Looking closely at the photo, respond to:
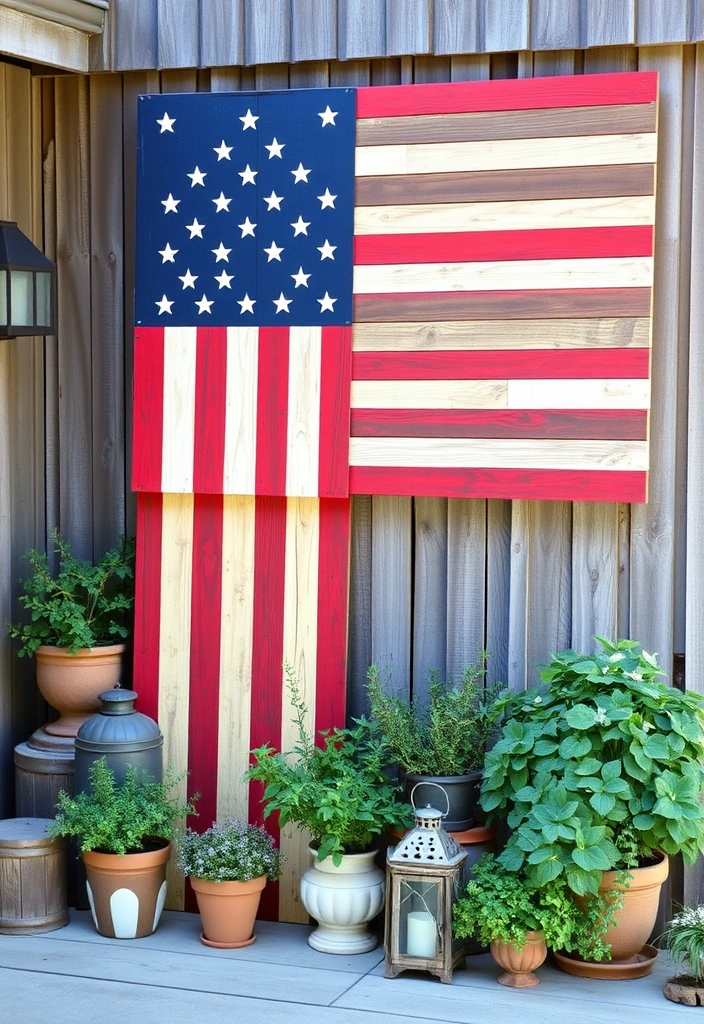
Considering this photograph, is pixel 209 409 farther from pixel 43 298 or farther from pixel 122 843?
pixel 122 843

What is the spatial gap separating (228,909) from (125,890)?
1.22ft

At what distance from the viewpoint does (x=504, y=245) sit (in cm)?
452

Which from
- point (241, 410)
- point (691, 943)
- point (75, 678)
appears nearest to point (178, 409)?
point (241, 410)

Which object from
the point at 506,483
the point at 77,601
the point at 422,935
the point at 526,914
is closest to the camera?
the point at 526,914

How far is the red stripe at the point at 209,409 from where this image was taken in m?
4.85

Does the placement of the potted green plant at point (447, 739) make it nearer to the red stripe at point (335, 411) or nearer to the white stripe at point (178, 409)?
the red stripe at point (335, 411)

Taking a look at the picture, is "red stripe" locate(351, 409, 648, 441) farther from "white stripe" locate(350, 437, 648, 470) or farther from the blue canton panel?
the blue canton panel

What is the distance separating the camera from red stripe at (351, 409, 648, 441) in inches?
173

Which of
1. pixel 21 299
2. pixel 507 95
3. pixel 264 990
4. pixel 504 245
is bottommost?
pixel 264 990

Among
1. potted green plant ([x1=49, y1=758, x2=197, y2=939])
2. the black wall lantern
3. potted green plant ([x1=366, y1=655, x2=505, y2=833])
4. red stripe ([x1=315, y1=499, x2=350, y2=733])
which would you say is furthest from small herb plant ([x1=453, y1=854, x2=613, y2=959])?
the black wall lantern

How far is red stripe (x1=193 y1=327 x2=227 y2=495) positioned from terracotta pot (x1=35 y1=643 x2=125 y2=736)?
738 mm

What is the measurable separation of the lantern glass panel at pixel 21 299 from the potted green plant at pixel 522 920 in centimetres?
253

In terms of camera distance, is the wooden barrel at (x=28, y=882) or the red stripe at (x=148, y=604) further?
the red stripe at (x=148, y=604)

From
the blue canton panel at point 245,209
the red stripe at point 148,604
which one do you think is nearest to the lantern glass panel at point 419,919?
the red stripe at point 148,604
